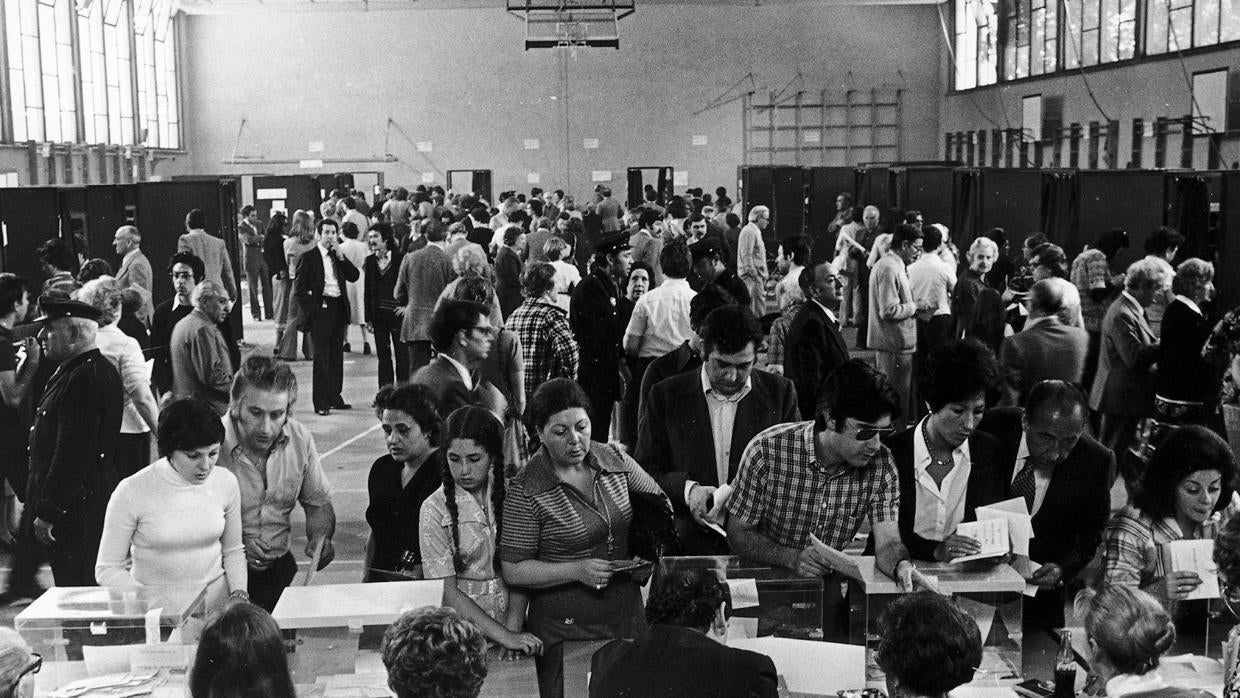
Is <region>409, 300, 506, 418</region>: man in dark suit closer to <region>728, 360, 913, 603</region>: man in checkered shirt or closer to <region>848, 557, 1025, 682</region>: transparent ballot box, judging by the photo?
<region>728, 360, 913, 603</region>: man in checkered shirt

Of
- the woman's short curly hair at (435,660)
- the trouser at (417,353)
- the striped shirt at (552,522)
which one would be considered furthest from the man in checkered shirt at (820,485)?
the trouser at (417,353)

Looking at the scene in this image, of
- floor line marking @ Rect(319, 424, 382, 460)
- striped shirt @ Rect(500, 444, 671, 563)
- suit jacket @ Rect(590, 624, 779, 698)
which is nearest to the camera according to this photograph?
suit jacket @ Rect(590, 624, 779, 698)

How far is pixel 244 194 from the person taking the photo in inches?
1158

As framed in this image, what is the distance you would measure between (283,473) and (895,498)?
2120 millimetres

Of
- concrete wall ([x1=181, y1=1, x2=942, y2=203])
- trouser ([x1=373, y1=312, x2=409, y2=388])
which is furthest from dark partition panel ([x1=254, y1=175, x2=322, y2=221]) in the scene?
trouser ([x1=373, y1=312, x2=409, y2=388])

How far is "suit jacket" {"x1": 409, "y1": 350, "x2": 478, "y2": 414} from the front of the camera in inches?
221

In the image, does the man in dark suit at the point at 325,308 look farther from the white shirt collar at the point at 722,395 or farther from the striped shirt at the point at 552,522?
the striped shirt at the point at 552,522

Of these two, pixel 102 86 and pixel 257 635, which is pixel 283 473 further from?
pixel 102 86

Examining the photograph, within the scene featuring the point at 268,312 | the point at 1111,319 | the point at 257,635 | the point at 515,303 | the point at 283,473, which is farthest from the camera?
the point at 268,312

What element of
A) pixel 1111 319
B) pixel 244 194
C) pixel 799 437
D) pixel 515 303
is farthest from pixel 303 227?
pixel 244 194

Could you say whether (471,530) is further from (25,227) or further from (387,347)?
(25,227)

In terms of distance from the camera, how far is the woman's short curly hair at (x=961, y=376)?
4094 millimetres

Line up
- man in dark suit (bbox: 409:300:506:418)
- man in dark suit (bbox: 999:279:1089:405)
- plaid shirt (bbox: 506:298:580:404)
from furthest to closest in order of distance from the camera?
plaid shirt (bbox: 506:298:580:404), man in dark suit (bbox: 999:279:1089:405), man in dark suit (bbox: 409:300:506:418)

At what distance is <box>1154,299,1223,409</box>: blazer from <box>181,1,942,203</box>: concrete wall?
2302cm
